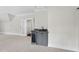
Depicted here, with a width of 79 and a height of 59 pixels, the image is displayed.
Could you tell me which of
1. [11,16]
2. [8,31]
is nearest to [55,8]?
[11,16]

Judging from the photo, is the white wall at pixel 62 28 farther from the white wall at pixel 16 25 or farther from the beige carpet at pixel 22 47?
the white wall at pixel 16 25

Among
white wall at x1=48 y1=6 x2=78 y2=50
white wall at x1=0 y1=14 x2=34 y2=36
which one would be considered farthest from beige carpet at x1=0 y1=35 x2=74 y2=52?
white wall at x1=0 y1=14 x2=34 y2=36

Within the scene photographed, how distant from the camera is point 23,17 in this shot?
931cm

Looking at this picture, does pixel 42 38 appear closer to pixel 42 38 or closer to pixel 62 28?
A: pixel 42 38

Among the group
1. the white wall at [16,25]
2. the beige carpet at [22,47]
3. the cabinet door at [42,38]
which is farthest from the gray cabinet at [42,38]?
the white wall at [16,25]

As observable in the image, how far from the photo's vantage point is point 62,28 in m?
3.96

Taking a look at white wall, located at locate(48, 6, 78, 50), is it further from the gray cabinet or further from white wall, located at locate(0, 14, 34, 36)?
white wall, located at locate(0, 14, 34, 36)

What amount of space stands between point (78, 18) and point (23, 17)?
21.8ft

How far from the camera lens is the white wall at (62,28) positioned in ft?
12.3

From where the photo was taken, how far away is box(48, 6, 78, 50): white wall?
3746 millimetres

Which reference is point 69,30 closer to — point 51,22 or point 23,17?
point 51,22

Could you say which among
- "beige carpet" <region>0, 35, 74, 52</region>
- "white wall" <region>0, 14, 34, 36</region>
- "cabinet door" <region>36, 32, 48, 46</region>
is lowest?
"beige carpet" <region>0, 35, 74, 52</region>

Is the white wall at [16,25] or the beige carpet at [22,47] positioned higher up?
the white wall at [16,25]
